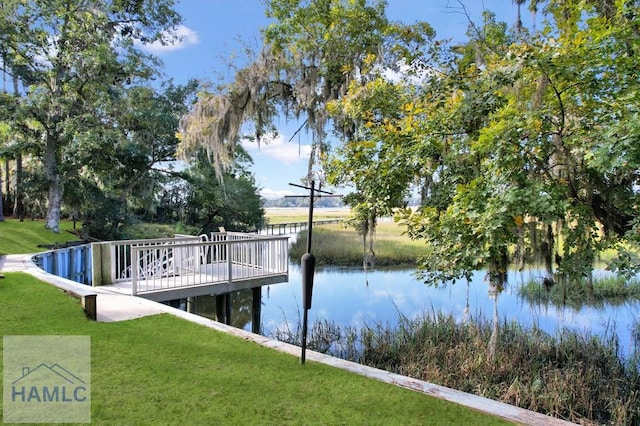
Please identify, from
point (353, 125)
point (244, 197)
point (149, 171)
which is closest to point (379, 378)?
point (353, 125)

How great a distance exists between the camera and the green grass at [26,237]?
1157 centimetres

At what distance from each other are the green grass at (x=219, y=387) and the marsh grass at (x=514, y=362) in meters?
2.51

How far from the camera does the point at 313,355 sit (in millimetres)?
→ 3734

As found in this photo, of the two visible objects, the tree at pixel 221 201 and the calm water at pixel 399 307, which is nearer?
the calm water at pixel 399 307

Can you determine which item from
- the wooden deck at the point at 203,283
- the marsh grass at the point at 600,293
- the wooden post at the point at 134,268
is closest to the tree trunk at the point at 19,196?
the wooden deck at the point at 203,283

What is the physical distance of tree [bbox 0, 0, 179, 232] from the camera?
45.4 ft

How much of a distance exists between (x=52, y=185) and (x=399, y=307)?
13.7 metres

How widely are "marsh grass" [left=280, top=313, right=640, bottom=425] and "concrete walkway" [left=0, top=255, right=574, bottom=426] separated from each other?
2052 millimetres

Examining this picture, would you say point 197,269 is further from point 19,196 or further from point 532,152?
point 19,196

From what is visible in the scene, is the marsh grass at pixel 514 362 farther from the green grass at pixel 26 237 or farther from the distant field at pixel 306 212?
the green grass at pixel 26 237

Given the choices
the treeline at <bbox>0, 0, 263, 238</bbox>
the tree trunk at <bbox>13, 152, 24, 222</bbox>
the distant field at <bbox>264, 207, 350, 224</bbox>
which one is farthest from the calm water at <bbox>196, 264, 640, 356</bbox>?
the tree trunk at <bbox>13, 152, 24, 222</bbox>

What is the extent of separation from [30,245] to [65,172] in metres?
3.87

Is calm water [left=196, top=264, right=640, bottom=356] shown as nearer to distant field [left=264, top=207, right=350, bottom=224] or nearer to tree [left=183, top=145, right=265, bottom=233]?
distant field [left=264, top=207, right=350, bottom=224]

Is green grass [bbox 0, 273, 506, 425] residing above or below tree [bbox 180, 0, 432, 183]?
below
